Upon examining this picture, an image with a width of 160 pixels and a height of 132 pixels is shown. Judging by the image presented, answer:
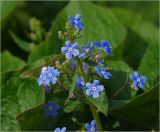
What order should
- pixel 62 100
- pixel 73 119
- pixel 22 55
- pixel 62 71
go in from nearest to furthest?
1. pixel 62 71
2. pixel 73 119
3. pixel 62 100
4. pixel 22 55

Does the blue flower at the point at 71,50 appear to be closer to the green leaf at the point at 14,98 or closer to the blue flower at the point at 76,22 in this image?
the blue flower at the point at 76,22

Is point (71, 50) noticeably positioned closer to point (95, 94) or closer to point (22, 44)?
point (95, 94)

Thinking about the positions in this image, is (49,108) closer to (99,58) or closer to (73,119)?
(73,119)

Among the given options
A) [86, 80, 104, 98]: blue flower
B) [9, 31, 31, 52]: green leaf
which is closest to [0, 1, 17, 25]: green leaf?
[9, 31, 31, 52]: green leaf

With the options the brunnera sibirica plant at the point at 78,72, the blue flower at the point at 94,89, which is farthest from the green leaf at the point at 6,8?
the blue flower at the point at 94,89

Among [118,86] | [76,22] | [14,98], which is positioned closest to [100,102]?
[76,22]

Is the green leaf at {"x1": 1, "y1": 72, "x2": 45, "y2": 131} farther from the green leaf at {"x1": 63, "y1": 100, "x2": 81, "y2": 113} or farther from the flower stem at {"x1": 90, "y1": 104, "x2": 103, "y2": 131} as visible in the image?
the flower stem at {"x1": 90, "y1": 104, "x2": 103, "y2": 131}

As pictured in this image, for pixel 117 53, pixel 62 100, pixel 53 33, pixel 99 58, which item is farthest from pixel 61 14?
pixel 99 58
